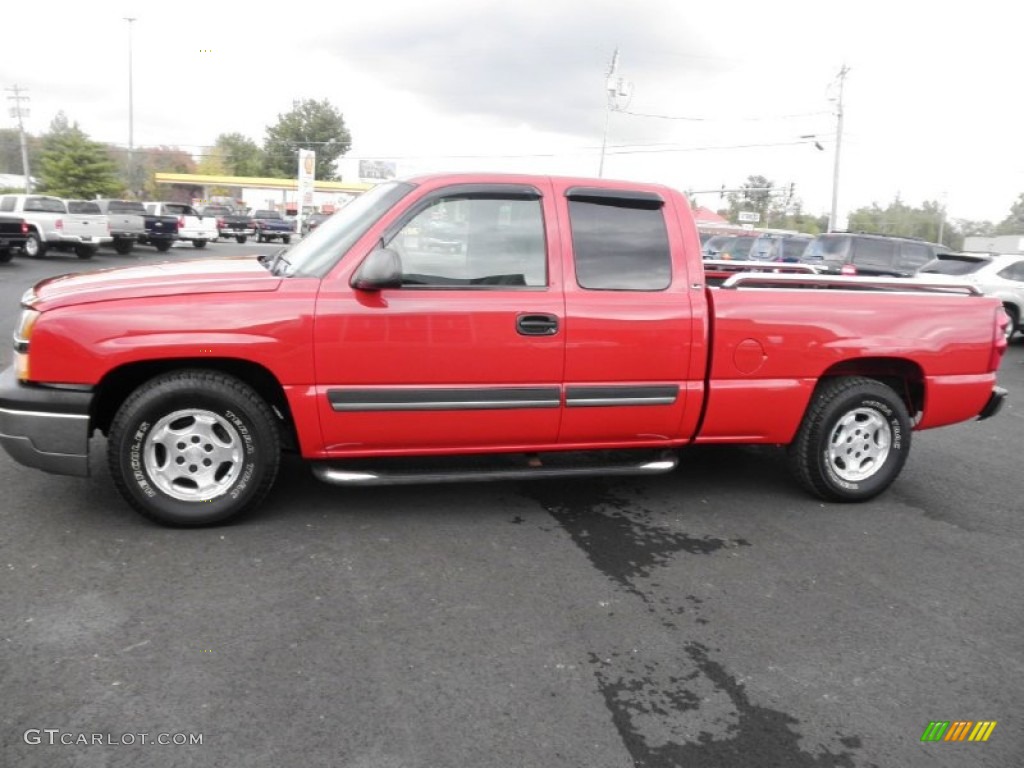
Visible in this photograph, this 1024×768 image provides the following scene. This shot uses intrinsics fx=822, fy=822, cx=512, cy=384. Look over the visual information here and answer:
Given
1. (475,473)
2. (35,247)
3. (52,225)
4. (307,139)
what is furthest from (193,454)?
(307,139)

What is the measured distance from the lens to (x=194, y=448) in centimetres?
412

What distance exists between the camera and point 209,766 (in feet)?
7.96

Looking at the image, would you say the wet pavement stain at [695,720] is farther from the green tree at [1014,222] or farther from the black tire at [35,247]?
the green tree at [1014,222]

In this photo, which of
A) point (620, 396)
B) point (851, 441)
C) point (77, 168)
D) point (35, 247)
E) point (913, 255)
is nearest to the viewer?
point (620, 396)

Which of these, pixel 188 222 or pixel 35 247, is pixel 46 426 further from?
pixel 188 222

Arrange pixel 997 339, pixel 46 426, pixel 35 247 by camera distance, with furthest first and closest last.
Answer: pixel 35 247, pixel 997 339, pixel 46 426

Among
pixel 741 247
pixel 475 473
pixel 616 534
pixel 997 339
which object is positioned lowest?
pixel 616 534

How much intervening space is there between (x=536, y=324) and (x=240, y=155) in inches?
4344

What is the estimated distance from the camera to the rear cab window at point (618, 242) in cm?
443

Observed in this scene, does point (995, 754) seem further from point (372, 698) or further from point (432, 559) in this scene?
point (432, 559)

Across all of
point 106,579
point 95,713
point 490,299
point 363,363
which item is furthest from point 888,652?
point 106,579

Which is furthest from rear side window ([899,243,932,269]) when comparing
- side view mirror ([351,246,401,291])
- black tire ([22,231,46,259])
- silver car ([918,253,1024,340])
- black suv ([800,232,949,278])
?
black tire ([22,231,46,259])

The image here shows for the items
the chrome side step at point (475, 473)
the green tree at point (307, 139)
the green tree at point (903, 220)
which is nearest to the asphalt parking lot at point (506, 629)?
the chrome side step at point (475, 473)

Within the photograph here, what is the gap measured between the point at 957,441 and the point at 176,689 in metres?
6.46
